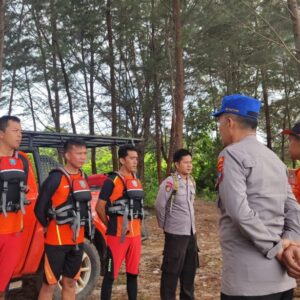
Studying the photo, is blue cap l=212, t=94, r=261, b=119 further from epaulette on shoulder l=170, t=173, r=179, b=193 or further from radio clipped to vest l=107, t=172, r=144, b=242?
epaulette on shoulder l=170, t=173, r=179, b=193

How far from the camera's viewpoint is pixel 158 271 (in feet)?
23.6

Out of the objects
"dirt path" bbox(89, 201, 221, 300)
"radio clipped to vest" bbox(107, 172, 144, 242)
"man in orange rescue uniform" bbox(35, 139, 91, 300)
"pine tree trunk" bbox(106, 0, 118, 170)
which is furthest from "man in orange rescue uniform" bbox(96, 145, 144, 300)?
"pine tree trunk" bbox(106, 0, 118, 170)

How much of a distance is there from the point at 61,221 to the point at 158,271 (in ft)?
10.9

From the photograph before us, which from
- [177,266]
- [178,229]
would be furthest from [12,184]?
[177,266]

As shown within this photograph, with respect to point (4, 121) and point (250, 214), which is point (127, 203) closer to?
point (4, 121)

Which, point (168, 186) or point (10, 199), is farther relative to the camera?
point (168, 186)

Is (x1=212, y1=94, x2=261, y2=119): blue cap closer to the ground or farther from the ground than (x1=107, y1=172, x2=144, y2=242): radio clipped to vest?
farther from the ground

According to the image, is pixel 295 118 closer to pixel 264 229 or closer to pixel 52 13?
pixel 52 13

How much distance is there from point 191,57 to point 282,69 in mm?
4330

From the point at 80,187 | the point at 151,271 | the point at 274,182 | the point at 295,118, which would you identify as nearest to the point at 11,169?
the point at 80,187

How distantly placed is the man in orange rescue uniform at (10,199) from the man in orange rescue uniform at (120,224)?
1.07m

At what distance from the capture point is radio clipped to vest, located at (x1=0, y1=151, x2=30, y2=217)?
4.02 metres

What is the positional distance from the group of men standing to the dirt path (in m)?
0.88

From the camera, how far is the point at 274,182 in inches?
96.6
